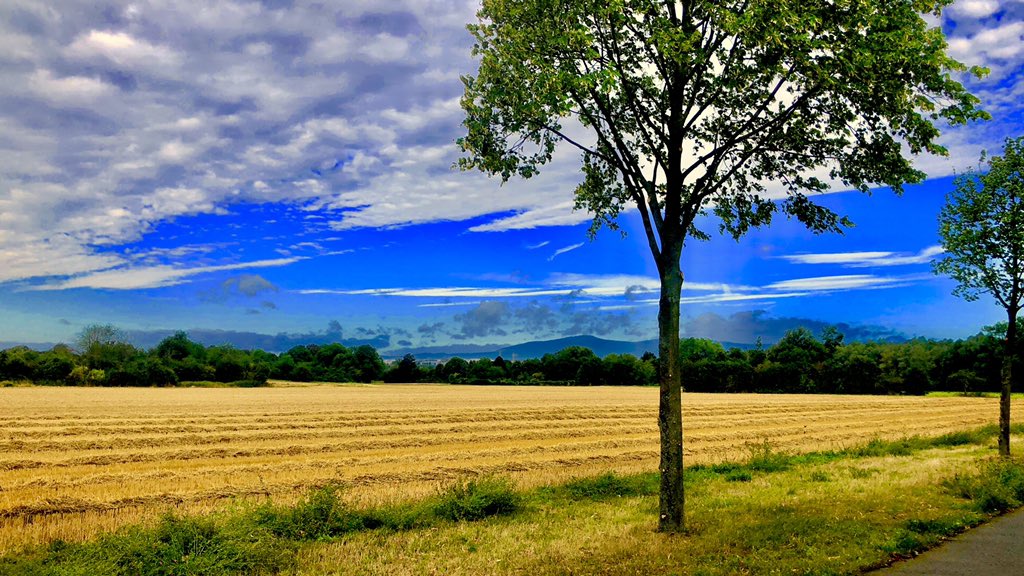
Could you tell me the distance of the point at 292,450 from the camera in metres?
25.9

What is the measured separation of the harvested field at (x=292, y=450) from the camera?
53.2 feet

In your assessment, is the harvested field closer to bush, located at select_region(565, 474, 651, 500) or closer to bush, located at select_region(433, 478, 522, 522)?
bush, located at select_region(565, 474, 651, 500)

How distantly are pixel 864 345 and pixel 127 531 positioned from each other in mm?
120387

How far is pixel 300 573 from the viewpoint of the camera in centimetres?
948

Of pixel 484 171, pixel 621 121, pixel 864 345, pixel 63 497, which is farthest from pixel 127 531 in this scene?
→ pixel 864 345

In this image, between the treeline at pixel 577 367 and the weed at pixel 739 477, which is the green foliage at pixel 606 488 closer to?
the weed at pixel 739 477

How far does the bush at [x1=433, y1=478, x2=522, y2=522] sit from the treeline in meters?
80.0

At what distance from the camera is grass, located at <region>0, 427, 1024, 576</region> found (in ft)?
31.7

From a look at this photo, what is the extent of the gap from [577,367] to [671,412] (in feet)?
421

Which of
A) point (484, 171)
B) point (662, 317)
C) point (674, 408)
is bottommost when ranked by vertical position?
point (674, 408)

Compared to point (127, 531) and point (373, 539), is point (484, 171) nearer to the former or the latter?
point (373, 539)

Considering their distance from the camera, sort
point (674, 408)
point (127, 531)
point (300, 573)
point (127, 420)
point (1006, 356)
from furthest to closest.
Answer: point (127, 420)
point (1006, 356)
point (674, 408)
point (127, 531)
point (300, 573)

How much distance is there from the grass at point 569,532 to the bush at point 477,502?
3 centimetres

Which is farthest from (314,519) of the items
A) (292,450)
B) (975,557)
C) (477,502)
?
(292,450)
